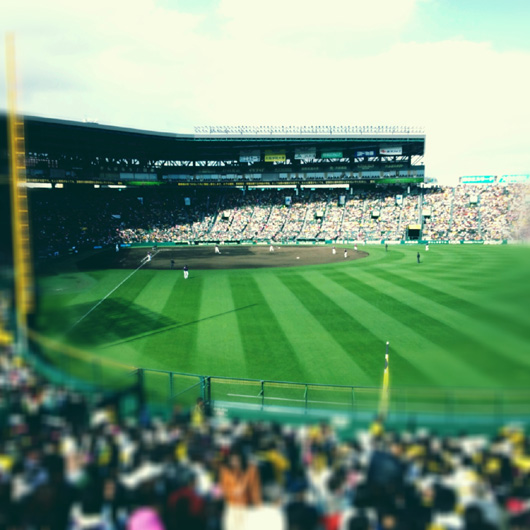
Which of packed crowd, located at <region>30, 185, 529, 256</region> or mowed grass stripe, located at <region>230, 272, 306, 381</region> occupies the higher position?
packed crowd, located at <region>30, 185, 529, 256</region>

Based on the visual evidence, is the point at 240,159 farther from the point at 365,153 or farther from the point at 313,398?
the point at 313,398

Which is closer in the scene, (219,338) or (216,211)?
(219,338)

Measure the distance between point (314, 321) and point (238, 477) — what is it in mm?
18460

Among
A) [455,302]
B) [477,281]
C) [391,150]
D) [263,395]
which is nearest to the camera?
[263,395]

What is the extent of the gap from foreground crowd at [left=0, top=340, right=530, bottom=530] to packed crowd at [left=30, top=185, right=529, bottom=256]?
59.0 metres

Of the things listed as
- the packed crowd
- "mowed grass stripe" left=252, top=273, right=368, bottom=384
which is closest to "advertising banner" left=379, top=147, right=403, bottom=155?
the packed crowd

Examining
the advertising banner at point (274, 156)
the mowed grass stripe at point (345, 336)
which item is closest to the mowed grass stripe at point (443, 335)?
the mowed grass stripe at point (345, 336)

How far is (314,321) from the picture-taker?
2442 centimetres

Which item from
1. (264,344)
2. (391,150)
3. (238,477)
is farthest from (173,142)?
(238,477)

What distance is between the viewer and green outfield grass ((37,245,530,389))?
29.1ft

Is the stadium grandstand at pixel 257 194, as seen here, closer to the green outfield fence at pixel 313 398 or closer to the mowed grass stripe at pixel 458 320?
the mowed grass stripe at pixel 458 320

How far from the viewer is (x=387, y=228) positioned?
71.0 meters

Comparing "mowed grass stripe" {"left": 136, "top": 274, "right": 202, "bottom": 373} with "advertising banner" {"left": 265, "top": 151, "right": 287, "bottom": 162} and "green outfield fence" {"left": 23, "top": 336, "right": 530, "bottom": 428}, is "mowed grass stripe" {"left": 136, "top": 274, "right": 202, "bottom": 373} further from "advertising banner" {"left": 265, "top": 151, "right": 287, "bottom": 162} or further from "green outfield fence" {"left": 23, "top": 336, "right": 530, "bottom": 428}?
"advertising banner" {"left": 265, "top": 151, "right": 287, "bottom": 162}

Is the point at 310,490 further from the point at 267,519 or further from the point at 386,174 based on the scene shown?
the point at 386,174
